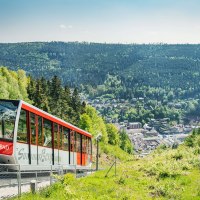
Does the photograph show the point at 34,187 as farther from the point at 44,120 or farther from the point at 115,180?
the point at 115,180

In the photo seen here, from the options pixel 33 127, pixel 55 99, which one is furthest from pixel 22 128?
pixel 55 99

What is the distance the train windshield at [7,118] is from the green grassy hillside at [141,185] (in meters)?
3.32

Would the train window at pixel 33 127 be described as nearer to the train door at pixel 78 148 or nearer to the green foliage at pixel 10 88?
the train door at pixel 78 148

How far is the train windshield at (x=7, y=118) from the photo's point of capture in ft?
56.3

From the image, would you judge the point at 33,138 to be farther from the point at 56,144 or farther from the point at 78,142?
the point at 78,142

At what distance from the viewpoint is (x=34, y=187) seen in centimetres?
1426

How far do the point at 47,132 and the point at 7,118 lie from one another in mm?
3498

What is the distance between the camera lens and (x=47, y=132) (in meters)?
20.5

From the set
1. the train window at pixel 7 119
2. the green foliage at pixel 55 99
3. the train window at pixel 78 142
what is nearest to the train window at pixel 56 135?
the train window at pixel 7 119

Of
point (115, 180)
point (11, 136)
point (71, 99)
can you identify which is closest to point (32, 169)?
point (11, 136)

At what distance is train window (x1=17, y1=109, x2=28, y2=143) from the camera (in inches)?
685

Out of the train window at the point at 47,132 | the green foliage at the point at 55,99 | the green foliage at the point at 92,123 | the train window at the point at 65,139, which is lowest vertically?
the green foliage at the point at 92,123

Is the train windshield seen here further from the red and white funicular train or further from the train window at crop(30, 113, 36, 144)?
the train window at crop(30, 113, 36, 144)

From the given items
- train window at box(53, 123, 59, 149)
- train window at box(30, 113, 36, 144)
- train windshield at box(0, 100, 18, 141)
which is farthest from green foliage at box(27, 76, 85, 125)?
train windshield at box(0, 100, 18, 141)
